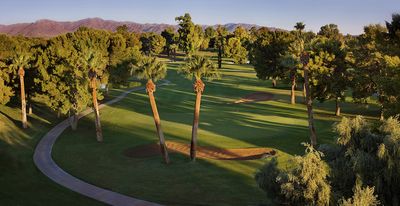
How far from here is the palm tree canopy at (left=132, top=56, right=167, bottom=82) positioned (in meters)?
34.4

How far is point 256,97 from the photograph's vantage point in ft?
245

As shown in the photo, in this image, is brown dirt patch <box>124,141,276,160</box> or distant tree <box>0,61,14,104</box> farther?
distant tree <box>0,61,14,104</box>

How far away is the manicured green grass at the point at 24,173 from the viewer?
26.8m

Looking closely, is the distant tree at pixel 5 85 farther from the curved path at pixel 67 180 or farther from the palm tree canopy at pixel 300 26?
the palm tree canopy at pixel 300 26

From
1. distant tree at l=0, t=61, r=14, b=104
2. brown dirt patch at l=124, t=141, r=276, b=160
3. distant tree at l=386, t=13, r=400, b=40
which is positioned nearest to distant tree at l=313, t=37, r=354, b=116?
distant tree at l=386, t=13, r=400, b=40

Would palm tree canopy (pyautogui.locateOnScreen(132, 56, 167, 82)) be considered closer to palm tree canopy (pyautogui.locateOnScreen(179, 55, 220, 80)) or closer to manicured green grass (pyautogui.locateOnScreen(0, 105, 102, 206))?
palm tree canopy (pyautogui.locateOnScreen(179, 55, 220, 80))

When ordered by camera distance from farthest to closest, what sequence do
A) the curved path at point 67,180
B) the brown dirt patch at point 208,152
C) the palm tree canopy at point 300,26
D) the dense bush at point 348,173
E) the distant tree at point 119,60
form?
the distant tree at point 119,60 < the palm tree canopy at point 300,26 < the brown dirt patch at point 208,152 < the curved path at point 67,180 < the dense bush at point 348,173

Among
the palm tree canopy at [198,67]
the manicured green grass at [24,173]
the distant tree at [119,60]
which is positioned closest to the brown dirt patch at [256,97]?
the distant tree at [119,60]

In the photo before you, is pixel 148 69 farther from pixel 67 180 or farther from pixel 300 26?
pixel 300 26

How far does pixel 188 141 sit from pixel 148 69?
1219 cm

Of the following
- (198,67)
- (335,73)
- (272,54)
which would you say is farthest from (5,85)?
(335,73)

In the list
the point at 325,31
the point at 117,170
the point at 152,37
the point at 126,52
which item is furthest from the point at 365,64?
the point at 325,31

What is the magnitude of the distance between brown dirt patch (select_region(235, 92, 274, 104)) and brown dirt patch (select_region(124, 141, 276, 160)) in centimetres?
3137

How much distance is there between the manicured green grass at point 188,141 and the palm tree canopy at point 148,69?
801 centimetres
